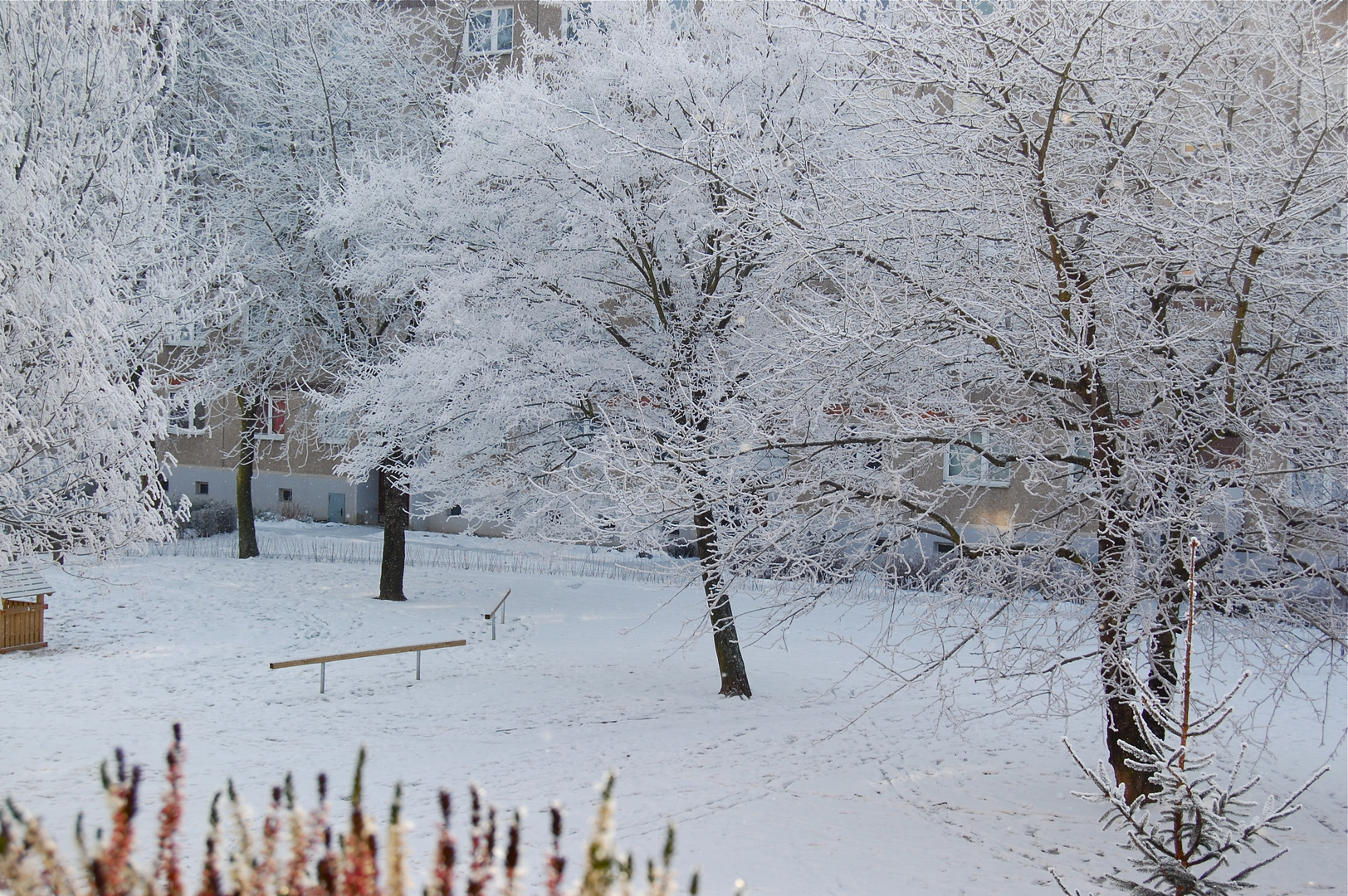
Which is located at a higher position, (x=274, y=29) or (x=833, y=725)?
(x=274, y=29)

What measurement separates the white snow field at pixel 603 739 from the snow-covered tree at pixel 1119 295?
1383mm

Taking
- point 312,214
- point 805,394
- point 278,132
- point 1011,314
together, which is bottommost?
point 805,394

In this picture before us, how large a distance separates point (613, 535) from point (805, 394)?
247 cm

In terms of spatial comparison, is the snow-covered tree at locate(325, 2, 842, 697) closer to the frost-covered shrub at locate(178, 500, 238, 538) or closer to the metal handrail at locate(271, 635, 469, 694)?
the metal handrail at locate(271, 635, 469, 694)

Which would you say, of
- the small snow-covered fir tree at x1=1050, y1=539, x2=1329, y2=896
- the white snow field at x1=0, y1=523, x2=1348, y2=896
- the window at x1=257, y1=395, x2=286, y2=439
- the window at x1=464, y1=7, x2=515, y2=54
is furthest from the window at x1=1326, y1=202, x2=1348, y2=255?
the window at x1=257, y1=395, x2=286, y2=439

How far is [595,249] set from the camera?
1112 centimetres

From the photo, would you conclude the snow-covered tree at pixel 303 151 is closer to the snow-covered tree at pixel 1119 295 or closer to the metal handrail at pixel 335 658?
the metal handrail at pixel 335 658

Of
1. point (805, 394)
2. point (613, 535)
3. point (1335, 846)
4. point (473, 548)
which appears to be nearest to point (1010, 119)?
point (805, 394)

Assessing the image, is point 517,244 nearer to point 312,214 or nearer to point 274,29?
point 312,214

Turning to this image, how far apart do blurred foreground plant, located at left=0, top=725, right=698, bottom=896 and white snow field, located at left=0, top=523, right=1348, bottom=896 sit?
345cm

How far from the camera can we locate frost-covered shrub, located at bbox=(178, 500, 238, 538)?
2284cm

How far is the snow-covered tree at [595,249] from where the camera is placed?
408 inches

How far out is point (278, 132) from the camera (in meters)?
16.9

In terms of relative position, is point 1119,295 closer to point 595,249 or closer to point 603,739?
point 595,249
